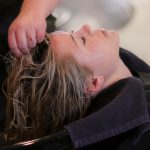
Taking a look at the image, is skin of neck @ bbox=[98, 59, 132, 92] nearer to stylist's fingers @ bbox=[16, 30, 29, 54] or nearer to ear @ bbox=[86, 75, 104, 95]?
ear @ bbox=[86, 75, 104, 95]

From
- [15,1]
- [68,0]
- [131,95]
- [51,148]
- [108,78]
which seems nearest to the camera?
[51,148]

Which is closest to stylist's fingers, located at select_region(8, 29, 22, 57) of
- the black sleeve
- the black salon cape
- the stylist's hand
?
the stylist's hand

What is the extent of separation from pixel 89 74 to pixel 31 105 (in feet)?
0.52

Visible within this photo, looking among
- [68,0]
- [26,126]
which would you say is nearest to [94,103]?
[26,126]

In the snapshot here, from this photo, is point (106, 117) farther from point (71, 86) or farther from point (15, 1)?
point (15, 1)

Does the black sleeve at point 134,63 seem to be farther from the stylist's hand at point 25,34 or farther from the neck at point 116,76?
the stylist's hand at point 25,34

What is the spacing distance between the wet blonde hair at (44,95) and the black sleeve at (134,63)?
0.30 meters

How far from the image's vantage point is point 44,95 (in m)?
0.83

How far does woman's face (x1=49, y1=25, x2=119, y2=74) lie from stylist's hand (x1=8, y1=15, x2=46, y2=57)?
2.6 inches

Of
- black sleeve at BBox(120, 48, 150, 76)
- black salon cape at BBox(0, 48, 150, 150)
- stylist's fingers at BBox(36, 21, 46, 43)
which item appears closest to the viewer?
black salon cape at BBox(0, 48, 150, 150)

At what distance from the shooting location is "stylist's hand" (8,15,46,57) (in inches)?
31.1

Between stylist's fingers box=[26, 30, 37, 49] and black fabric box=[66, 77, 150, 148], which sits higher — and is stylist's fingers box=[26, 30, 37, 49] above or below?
above

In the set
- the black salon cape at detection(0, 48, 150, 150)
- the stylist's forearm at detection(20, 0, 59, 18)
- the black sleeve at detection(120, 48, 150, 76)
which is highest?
the stylist's forearm at detection(20, 0, 59, 18)

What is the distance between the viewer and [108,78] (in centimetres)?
90
